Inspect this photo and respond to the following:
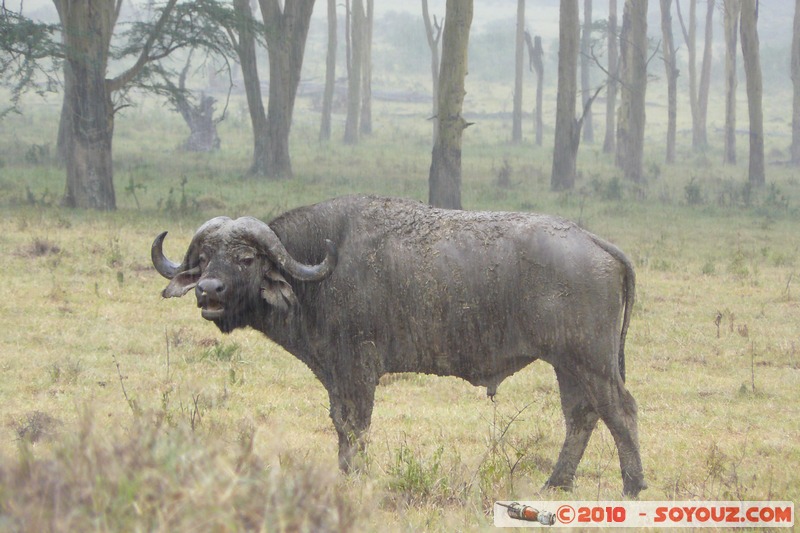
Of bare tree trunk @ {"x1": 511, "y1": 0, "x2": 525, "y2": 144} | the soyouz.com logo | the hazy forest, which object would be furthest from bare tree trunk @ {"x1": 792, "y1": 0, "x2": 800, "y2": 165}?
the soyouz.com logo

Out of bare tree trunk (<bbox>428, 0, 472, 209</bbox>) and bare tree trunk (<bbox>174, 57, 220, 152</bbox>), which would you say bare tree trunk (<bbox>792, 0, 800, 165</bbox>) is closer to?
bare tree trunk (<bbox>174, 57, 220, 152</bbox>)

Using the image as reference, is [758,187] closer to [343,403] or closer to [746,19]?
[746,19]

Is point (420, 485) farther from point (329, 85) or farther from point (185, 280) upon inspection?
point (329, 85)

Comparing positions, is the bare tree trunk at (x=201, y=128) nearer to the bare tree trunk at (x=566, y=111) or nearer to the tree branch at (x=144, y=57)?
the bare tree trunk at (x=566, y=111)

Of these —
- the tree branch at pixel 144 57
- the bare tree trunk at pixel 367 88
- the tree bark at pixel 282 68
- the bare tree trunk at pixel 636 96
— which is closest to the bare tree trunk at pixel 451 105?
the tree branch at pixel 144 57

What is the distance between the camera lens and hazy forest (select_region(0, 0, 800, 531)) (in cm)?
381

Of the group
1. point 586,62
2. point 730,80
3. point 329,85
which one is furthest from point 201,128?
point 586,62

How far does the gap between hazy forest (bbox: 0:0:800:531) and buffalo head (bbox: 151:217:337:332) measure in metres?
0.73

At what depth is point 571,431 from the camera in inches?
252

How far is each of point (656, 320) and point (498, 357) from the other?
5560mm

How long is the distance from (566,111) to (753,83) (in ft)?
19.2

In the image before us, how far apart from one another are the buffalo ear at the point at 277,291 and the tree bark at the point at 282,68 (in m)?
18.8

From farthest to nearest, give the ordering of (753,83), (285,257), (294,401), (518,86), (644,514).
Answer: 1. (518,86)
2. (753,83)
3. (294,401)
4. (285,257)
5. (644,514)

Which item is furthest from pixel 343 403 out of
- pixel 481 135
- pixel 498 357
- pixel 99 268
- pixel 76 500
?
pixel 481 135
